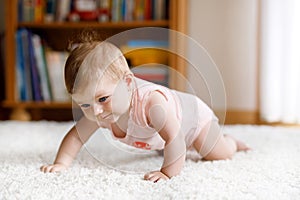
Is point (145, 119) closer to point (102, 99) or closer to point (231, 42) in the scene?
point (102, 99)

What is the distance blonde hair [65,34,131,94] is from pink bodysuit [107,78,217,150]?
7 centimetres

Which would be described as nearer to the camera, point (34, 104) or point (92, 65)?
point (92, 65)

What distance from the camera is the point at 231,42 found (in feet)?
7.41

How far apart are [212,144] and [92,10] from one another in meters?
→ 1.14

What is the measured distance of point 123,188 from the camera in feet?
3.01

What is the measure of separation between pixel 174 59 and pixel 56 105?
547mm

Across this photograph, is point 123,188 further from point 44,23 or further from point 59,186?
point 44,23

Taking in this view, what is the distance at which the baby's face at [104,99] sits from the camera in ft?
3.22

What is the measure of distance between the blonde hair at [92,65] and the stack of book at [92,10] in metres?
1.15

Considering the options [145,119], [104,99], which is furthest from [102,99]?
[145,119]

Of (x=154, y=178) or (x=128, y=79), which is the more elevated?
(x=128, y=79)

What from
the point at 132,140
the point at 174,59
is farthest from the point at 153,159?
the point at 174,59

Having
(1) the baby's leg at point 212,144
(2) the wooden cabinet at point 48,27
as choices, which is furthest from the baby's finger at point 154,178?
(2) the wooden cabinet at point 48,27

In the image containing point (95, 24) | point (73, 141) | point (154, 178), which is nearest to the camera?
point (154, 178)
